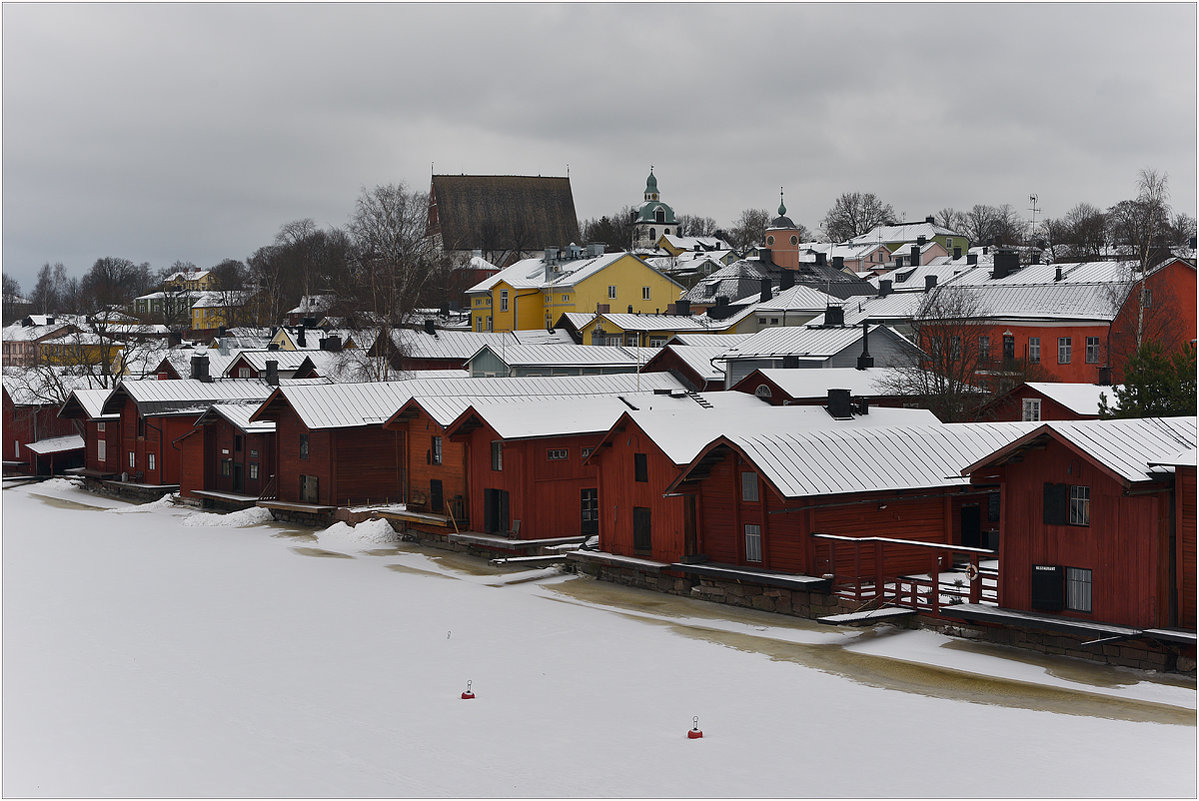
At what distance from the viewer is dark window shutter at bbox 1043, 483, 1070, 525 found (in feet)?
76.1

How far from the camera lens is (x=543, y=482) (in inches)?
1441

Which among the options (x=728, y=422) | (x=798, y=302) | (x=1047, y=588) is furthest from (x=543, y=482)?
(x=798, y=302)

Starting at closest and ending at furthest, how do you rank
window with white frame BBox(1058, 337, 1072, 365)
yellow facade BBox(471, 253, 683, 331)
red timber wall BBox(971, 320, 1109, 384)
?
red timber wall BBox(971, 320, 1109, 384)
window with white frame BBox(1058, 337, 1072, 365)
yellow facade BBox(471, 253, 683, 331)

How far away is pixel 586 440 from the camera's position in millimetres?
36906

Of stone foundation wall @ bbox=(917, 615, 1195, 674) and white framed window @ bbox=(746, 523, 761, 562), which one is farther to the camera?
white framed window @ bbox=(746, 523, 761, 562)

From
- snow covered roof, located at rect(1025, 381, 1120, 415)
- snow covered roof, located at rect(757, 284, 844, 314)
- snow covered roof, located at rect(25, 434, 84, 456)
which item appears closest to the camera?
snow covered roof, located at rect(1025, 381, 1120, 415)

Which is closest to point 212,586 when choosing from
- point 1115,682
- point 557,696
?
point 557,696

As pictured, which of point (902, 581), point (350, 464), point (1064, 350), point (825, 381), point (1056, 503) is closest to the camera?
point (1056, 503)

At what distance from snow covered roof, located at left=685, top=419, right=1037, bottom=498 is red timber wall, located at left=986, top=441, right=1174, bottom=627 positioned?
452cm

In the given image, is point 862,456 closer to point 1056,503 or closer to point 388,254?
point 1056,503

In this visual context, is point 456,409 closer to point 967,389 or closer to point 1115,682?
point 967,389

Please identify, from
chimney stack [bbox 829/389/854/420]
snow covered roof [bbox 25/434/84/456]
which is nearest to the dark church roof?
snow covered roof [bbox 25/434/84/456]

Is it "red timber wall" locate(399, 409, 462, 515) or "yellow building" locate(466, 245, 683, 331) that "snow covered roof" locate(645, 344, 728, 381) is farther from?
"yellow building" locate(466, 245, 683, 331)

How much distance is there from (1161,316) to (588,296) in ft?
149
